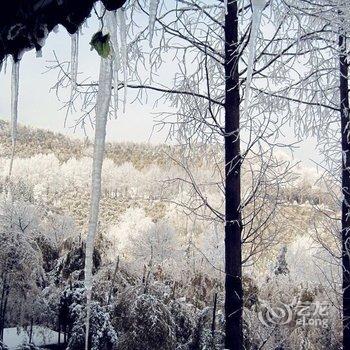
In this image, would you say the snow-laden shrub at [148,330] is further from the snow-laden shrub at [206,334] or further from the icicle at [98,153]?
the icicle at [98,153]

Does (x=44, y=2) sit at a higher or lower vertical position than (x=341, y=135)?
lower

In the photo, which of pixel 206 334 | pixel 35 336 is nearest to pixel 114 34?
pixel 206 334

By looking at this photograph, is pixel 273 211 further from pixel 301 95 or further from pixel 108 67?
pixel 108 67

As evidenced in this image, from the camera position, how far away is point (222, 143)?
5.61m

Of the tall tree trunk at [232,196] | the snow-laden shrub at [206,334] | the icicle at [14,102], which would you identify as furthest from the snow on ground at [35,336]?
the icicle at [14,102]

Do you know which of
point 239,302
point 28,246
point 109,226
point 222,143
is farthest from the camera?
point 109,226

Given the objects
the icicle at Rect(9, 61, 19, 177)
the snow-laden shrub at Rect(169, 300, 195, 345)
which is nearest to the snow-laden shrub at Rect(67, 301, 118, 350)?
the snow-laden shrub at Rect(169, 300, 195, 345)

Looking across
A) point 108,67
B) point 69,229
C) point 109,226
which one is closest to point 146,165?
point 109,226

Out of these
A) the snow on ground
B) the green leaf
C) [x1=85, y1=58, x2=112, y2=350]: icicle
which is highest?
the green leaf

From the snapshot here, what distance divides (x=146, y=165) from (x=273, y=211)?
268 feet
